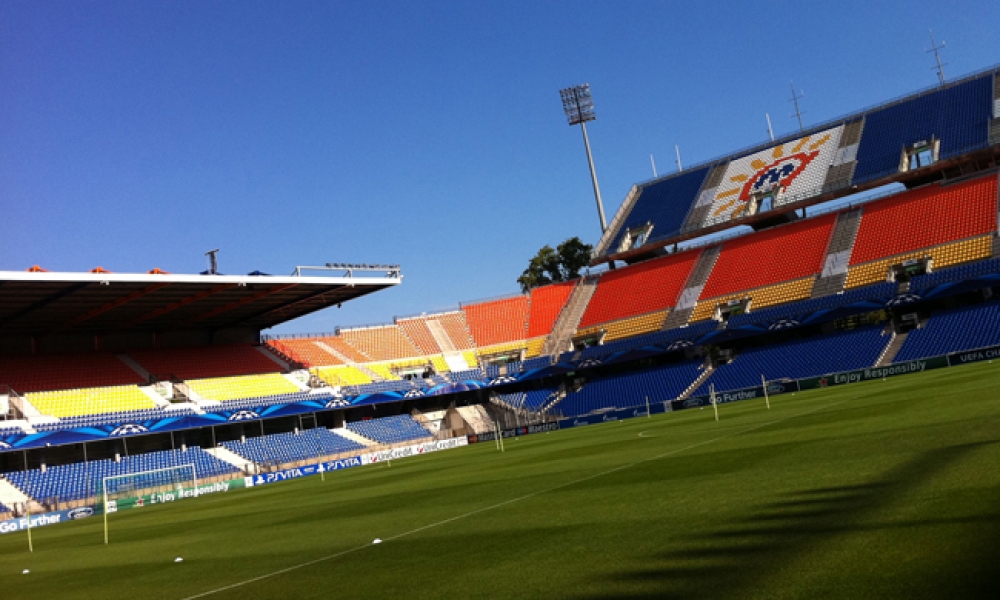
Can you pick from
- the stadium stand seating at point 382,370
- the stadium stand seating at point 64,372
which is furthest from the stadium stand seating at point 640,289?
the stadium stand seating at point 64,372

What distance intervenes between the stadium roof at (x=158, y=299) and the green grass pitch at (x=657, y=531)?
2085cm

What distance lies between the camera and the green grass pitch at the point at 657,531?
670cm

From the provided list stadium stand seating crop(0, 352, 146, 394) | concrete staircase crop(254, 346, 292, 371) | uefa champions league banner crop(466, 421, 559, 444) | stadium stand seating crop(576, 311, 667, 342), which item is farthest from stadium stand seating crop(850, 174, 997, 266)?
stadium stand seating crop(0, 352, 146, 394)

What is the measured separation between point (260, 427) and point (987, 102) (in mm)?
50545

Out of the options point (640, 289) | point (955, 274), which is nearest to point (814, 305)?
point (955, 274)

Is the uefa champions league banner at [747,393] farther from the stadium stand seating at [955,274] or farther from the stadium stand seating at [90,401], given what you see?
the stadium stand seating at [90,401]

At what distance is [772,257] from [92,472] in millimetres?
43167

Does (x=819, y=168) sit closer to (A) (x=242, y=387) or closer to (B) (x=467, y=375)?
(B) (x=467, y=375)

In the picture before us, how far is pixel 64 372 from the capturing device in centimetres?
4847

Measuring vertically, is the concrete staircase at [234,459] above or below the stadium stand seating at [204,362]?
below

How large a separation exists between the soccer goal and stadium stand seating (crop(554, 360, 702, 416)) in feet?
80.4

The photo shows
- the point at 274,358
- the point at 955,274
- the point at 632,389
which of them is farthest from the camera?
the point at 274,358

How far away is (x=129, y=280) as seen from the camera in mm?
41125

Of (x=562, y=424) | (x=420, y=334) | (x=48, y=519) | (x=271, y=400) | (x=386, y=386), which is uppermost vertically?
(x=420, y=334)
